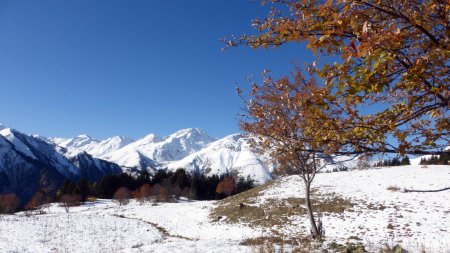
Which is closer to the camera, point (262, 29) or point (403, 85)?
point (403, 85)

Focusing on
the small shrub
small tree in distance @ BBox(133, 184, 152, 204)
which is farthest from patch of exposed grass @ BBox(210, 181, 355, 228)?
the small shrub

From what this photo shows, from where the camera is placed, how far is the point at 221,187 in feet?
284

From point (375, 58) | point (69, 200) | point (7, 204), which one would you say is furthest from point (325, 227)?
point (7, 204)

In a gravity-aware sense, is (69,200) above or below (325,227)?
above

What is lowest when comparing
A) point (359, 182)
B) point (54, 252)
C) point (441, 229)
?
point (54, 252)

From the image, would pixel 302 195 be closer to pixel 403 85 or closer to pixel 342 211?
pixel 342 211

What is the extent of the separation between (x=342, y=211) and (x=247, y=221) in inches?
322

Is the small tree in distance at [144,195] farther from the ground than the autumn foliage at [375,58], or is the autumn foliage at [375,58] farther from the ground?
the autumn foliage at [375,58]

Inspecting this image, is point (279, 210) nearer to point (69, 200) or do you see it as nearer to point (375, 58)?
point (375, 58)

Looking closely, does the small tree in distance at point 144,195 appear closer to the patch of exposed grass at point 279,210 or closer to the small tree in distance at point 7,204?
the small tree in distance at point 7,204

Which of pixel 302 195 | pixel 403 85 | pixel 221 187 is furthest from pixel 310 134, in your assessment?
pixel 221 187

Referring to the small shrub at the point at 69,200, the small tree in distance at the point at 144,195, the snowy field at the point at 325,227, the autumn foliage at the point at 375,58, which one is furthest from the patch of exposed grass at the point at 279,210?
the small shrub at the point at 69,200

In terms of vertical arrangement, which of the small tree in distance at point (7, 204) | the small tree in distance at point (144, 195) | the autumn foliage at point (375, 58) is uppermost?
the autumn foliage at point (375, 58)

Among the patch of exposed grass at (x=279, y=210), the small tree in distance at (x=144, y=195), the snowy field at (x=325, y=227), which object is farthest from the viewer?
the small tree in distance at (x=144, y=195)
